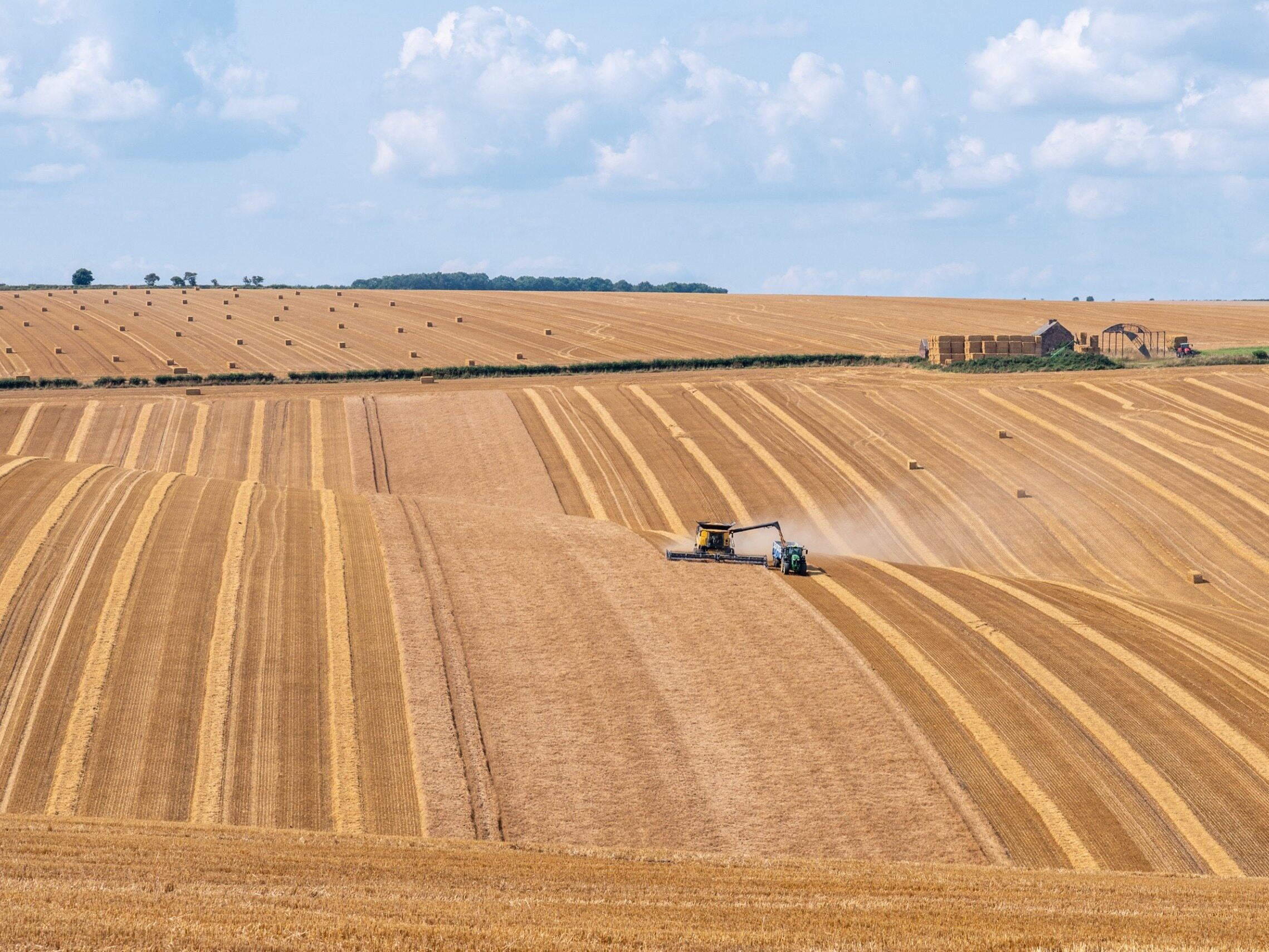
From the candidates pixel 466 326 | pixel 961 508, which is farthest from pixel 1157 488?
pixel 466 326

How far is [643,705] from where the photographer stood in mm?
28938

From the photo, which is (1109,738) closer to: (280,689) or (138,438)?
(280,689)

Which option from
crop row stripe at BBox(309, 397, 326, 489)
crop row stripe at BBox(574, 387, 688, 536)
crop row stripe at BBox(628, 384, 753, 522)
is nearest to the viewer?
crop row stripe at BBox(574, 387, 688, 536)

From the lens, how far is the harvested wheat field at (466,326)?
8044 centimetres

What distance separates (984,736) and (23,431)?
4816 centimetres

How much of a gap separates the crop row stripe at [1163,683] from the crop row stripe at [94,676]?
2306 cm

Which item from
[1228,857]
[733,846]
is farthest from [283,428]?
[1228,857]

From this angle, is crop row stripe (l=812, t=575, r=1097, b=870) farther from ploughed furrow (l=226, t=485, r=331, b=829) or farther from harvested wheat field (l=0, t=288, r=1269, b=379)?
harvested wheat field (l=0, t=288, r=1269, b=379)

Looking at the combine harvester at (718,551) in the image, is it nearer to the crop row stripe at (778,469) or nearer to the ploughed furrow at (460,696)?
the ploughed furrow at (460,696)

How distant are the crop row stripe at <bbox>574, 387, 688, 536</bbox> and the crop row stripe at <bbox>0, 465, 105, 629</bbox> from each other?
20373 millimetres

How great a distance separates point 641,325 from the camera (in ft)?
330

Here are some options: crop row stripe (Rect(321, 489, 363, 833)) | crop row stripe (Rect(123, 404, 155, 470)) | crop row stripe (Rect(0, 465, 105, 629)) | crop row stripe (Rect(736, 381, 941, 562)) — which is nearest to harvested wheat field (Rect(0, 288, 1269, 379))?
crop row stripe (Rect(123, 404, 155, 470))

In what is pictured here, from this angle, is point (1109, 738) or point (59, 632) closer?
point (1109, 738)

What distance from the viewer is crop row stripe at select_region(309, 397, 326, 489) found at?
5497cm
